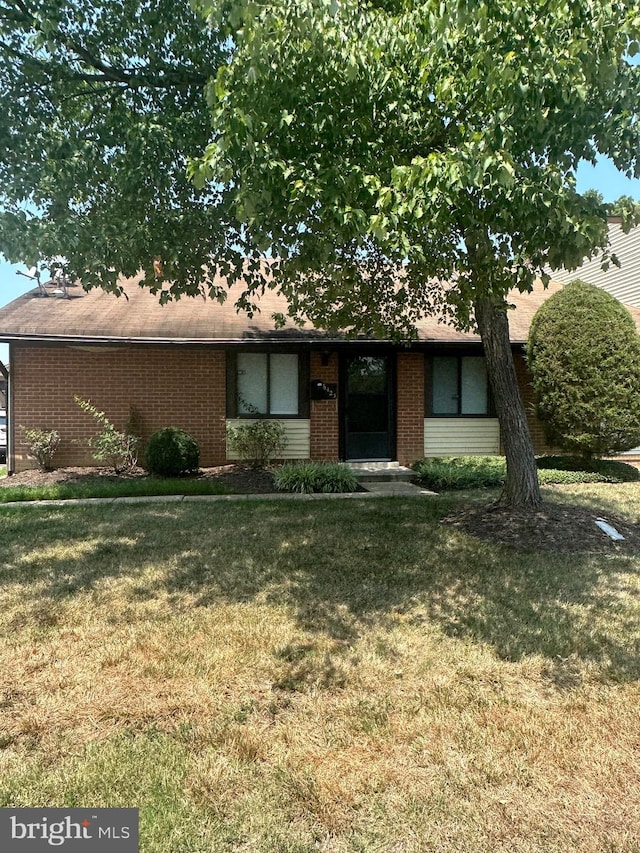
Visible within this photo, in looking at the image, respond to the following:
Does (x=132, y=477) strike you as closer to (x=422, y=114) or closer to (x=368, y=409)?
(x=368, y=409)

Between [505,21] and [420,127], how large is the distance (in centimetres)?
87

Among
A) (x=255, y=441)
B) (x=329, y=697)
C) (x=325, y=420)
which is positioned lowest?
(x=329, y=697)

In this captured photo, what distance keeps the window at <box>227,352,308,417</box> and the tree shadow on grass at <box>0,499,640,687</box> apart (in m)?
4.28

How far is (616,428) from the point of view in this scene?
32.1 feet

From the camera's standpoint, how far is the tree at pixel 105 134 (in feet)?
17.6

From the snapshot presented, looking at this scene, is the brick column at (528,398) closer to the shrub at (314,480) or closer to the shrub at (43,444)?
the shrub at (314,480)

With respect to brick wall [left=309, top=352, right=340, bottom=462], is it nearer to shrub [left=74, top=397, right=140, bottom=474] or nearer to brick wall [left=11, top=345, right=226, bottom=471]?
brick wall [left=11, top=345, right=226, bottom=471]

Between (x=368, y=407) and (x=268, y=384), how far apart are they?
2209 mm

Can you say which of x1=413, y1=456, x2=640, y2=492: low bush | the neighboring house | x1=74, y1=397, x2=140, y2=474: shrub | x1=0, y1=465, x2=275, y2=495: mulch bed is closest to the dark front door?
x1=413, y1=456, x2=640, y2=492: low bush

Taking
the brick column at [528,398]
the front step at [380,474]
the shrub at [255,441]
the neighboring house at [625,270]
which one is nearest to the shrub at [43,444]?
the shrub at [255,441]

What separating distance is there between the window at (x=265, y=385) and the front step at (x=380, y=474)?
1.73m

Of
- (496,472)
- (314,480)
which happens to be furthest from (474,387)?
(314,480)

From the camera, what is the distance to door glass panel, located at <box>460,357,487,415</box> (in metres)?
11.9

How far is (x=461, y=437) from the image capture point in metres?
11.8
